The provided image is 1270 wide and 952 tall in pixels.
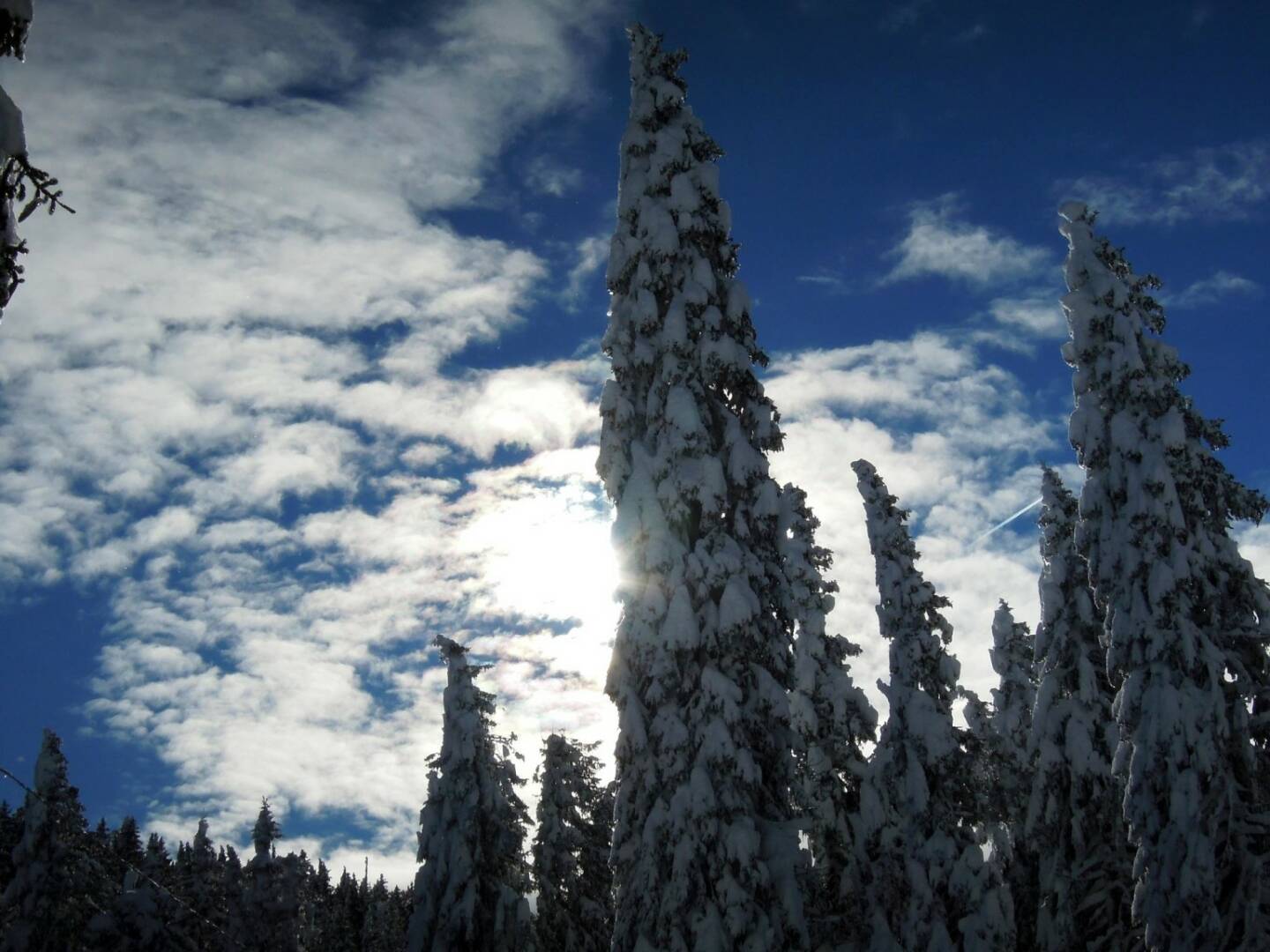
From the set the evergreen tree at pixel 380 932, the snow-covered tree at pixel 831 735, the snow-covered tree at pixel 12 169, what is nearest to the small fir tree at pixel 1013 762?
the snow-covered tree at pixel 831 735

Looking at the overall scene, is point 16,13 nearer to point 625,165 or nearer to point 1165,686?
point 625,165

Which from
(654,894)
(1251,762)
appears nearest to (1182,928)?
(1251,762)

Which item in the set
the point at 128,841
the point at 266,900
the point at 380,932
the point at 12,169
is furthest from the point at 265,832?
the point at 12,169

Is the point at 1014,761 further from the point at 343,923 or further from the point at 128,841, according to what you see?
the point at 128,841

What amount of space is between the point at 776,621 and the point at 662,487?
10.3ft

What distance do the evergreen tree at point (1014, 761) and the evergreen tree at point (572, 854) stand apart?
1445 centimetres

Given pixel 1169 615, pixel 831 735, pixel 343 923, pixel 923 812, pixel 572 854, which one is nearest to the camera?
pixel 1169 615

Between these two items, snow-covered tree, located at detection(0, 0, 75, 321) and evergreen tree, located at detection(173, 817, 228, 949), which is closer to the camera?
snow-covered tree, located at detection(0, 0, 75, 321)

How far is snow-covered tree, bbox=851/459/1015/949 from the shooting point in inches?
832

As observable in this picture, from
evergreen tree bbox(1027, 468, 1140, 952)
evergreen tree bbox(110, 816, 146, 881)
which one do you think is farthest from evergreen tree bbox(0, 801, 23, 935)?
evergreen tree bbox(1027, 468, 1140, 952)

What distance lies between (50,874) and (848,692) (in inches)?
1450

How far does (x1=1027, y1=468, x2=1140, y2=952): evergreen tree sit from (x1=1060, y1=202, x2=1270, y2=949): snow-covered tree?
10.7 feet

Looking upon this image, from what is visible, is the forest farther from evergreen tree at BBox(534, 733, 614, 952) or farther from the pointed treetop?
the pointed treetop

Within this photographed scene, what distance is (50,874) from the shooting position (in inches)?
1516
